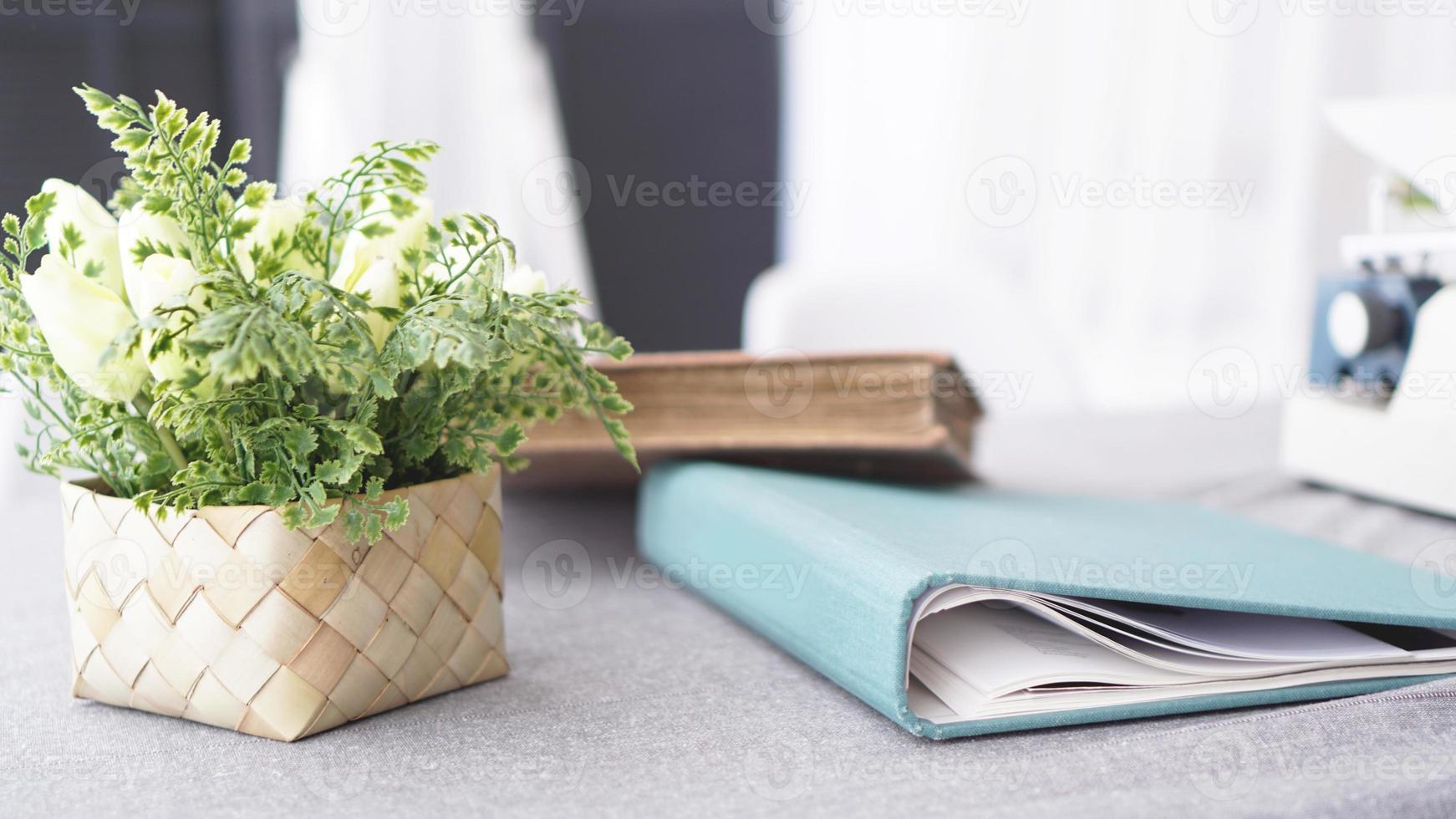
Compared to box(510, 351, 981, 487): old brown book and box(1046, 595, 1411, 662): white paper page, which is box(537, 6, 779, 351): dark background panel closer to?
box(510, 351, 981, 487): old brown book

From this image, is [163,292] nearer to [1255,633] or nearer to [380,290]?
[380,290]

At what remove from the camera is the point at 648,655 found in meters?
0.61

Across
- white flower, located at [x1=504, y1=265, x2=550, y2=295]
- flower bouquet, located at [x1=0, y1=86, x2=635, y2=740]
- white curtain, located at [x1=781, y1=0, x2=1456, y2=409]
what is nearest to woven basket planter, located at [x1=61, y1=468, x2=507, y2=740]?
flower bouquet, located at [x1=0, y1=86, x2=635, y2=740]

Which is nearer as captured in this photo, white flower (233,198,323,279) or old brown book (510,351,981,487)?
white flower (233,198,323,279)

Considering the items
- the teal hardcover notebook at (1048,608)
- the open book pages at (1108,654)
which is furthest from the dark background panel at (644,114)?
the open book pages at (1108,654)

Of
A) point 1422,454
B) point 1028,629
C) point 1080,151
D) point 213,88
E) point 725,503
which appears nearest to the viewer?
→ point 1028,629

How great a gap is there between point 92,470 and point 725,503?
1.14 ft

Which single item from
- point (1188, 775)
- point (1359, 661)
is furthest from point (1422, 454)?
point (1188, 775)

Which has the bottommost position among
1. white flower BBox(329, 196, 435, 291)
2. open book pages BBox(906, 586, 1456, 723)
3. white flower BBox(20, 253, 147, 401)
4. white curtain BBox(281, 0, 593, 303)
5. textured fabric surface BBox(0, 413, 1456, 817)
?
textured fabric surface BBox(0, 413, 1456, 817)

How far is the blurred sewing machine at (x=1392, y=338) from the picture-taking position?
2.55ft

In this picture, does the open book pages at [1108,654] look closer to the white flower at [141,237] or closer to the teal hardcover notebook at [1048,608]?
the teal hardcover notebook at [1048,608]

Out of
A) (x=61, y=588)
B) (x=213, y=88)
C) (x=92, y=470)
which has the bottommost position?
(x=61, y=588)

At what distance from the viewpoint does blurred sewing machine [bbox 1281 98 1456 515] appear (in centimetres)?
78

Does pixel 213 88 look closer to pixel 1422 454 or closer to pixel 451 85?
pixel 451 85
